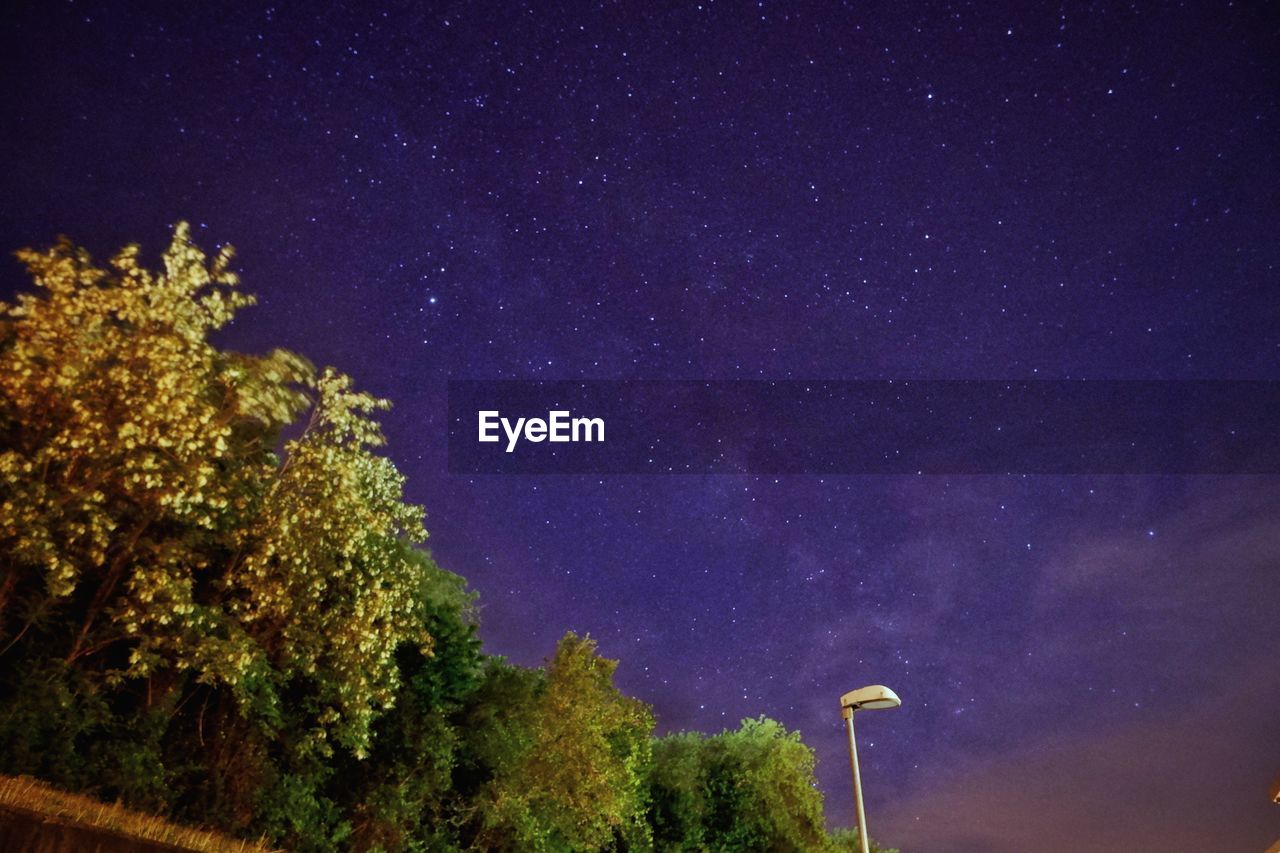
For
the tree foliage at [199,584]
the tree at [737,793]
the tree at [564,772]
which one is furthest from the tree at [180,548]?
the tree at [737,793]

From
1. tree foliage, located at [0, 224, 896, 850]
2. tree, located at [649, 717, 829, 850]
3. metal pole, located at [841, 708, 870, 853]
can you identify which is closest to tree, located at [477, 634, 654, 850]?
tree foliage, located at [0, 224, 896, 850]

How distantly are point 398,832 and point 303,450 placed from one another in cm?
1403

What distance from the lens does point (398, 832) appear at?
27922 millimetres

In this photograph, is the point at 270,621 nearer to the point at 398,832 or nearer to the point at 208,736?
the point at 208,736

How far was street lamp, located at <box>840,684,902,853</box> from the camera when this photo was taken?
19234mm

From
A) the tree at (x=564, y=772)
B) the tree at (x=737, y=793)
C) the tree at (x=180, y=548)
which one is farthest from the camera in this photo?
the tree at (x=737, y=793)

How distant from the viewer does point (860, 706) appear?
2000 centimetres

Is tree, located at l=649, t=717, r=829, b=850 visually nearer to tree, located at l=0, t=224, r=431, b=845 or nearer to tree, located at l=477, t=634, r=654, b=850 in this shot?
tree, located at l=477, t=634, r=654, b=850

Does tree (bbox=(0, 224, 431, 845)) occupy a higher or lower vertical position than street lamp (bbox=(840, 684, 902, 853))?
higher

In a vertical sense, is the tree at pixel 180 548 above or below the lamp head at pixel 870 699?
above

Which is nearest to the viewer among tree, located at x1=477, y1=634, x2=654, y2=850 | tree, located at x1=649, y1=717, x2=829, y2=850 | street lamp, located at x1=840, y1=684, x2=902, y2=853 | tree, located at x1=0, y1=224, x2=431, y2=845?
tree, located at x1=0, y1=224, x2=431, y2=845

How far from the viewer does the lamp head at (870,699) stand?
1930 cm

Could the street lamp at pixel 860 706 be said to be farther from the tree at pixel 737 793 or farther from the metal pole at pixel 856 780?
the tree at pixel 737 793

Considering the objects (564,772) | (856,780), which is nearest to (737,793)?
(564,772)
